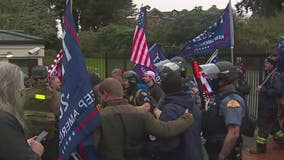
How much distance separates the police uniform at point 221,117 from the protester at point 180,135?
0.92 feet

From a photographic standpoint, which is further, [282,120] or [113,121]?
[282,120]

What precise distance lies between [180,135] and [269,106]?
595 cm

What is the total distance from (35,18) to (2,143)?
3569cm

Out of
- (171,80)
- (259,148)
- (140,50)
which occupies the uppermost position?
(140,50)

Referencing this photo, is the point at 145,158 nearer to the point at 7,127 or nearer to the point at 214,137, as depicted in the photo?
the point at 214,137

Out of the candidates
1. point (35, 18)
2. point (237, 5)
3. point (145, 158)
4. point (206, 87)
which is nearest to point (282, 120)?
point (206, 87)

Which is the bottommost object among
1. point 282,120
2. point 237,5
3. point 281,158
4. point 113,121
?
point 281,158

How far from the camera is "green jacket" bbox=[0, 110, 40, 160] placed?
3432mm

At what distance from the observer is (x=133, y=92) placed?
8.71 metres

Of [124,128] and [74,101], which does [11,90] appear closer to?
[74,101]

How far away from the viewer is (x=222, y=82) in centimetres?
578

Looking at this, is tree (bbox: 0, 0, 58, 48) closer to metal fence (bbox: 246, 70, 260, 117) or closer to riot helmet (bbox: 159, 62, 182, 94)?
metal fence (bbox: 246, 70, 260, 117)

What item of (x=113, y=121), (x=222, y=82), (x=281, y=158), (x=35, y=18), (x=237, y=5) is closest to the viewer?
(x=113, y=121)

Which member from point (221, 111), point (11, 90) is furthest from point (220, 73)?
point (11, 90)
